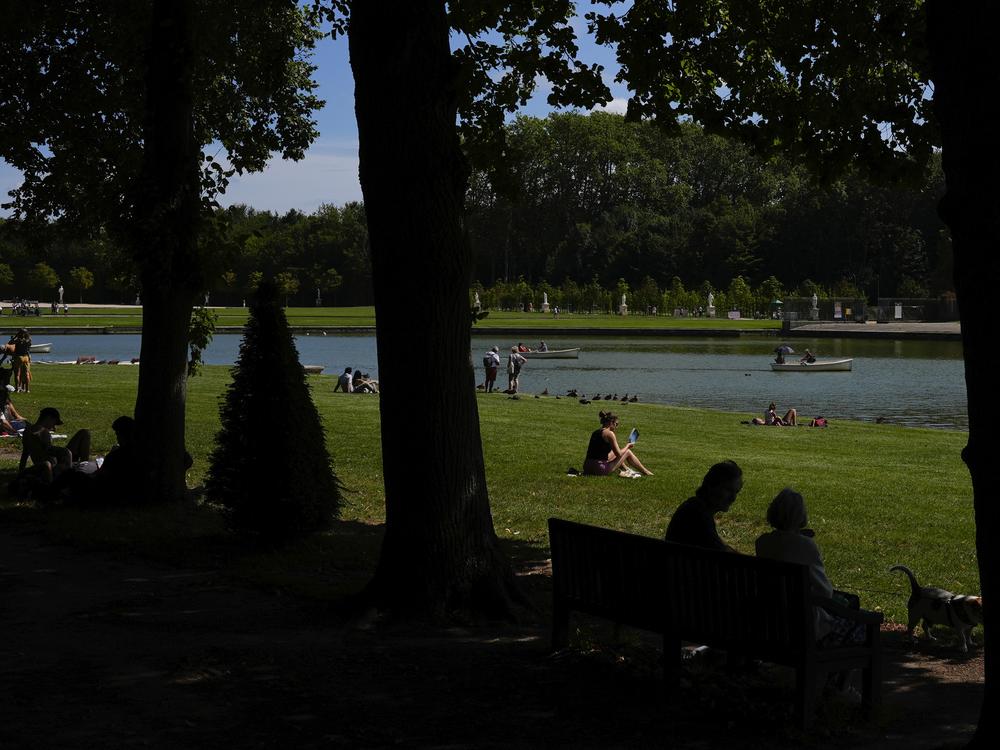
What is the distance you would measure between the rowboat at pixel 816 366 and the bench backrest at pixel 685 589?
127 feet

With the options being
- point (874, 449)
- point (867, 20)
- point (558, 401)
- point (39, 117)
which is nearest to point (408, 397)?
point (867, 20)

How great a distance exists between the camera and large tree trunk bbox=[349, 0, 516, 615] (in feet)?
24.8

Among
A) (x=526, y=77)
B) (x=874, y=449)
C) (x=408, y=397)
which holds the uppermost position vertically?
(x=526, y=77)

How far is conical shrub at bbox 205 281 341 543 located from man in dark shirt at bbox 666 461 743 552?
381 cm

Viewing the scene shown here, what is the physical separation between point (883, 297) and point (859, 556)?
83.7 meters

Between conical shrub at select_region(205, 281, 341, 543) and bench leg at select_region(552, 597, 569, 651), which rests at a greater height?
conical shrub at select_region(205, 281, 341, 543)

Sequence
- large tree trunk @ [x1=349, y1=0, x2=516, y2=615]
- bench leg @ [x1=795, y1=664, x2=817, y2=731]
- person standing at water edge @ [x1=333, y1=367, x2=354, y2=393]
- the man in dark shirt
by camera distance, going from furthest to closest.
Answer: person standing at water edge @ [x1=333, y1=367, x2=354, y2=393]
large tree trunk @ [x1=349, y1=0, x2=516, y2=615]
the man in dark shirt
bench leg @ [x1=795, y1=664, x2=817, y2=731]

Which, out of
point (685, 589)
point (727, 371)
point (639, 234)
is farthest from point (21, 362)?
point (639, 234)

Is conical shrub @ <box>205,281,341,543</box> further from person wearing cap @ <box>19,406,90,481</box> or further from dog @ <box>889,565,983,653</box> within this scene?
Answer: dog @ <box>889,565,983,653</box>

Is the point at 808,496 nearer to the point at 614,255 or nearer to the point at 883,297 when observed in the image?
the point at 883,297

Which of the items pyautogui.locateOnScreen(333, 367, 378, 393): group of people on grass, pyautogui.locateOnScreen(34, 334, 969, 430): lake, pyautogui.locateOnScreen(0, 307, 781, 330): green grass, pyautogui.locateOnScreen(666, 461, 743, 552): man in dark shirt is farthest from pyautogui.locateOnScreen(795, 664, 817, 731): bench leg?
pyautogui.locateOnScreen(0, 307, 781, 330): green grass

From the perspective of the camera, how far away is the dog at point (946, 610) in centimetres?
720

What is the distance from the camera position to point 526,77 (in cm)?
1070

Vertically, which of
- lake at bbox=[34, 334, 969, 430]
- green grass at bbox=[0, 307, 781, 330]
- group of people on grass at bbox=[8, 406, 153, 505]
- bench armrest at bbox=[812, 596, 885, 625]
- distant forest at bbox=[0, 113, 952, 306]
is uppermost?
distant forest at bbox=[0, 113, 952, 306]
